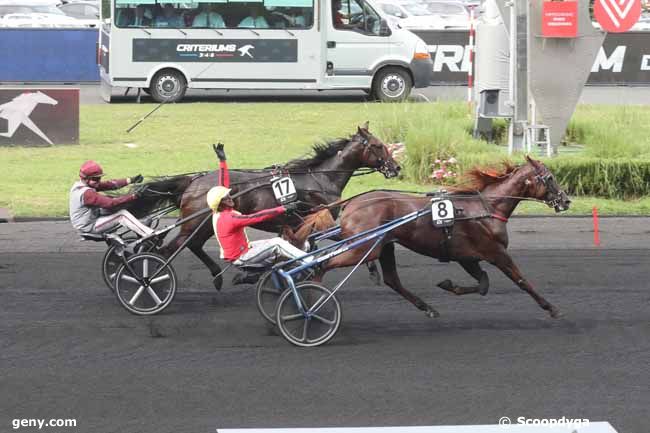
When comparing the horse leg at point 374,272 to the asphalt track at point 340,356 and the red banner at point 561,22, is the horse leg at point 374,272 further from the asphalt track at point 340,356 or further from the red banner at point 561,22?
the red banner at point 561,22

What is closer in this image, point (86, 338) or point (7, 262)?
point (86, 338)

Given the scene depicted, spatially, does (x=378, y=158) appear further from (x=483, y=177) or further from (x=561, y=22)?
(x=561, y=22)

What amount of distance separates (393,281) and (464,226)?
2.60 feet

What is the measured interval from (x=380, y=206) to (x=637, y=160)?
23.1ft

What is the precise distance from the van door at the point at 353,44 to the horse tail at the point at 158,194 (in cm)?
1425

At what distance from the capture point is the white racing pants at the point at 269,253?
29.9 ft

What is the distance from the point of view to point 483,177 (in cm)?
981

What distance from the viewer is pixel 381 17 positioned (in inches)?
968

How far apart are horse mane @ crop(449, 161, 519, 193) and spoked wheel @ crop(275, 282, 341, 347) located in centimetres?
167

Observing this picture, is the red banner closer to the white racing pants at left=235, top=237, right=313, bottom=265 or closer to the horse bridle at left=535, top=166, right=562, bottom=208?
the horse bridle at left=535, top=166, right=562, bottom=208

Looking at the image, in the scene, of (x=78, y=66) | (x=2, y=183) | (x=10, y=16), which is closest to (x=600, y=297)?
(x=2, y=183)

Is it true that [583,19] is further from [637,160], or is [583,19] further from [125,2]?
[125,2]

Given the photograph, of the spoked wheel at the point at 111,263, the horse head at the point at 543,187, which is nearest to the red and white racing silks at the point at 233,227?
the spoked wheel at the point at 111,263

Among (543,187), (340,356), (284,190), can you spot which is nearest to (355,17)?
(284,190)
